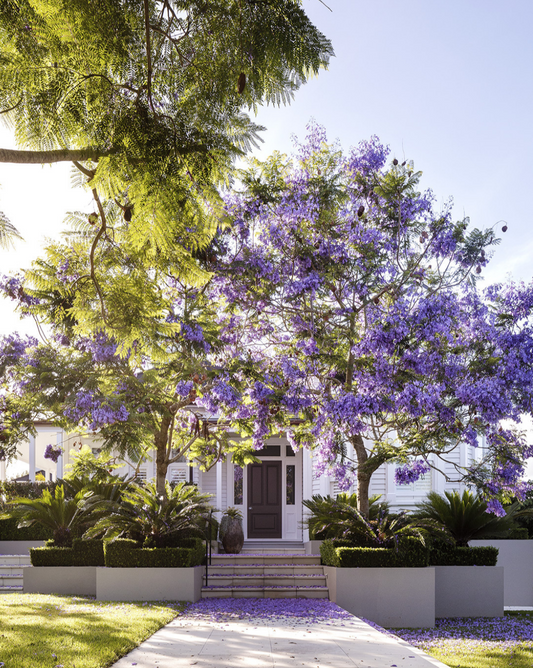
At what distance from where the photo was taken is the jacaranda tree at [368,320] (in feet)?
35.2

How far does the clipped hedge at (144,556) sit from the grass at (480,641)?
12.9ft

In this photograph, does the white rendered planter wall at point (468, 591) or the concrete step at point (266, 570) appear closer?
the white rendered planter wall at point (468, 591)

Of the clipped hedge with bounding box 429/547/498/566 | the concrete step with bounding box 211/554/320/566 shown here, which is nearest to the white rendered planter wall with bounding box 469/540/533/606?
the clipped hedge with bounding box 429/547/498/566

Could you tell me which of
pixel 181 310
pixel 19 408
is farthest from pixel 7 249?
pixel 19 408

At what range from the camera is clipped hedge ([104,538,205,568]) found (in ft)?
36.0

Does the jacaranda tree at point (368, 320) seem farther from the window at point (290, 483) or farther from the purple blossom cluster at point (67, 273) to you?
the window at point (290, 483)

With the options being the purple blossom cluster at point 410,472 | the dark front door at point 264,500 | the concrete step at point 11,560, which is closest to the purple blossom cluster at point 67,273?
the purple blossom cluster at point 410,472

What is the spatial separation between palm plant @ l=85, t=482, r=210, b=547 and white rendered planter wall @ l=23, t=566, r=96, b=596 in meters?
0.82

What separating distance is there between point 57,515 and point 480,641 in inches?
345

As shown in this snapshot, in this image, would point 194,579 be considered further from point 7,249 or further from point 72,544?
point 7,249

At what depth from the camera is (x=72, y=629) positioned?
746cm

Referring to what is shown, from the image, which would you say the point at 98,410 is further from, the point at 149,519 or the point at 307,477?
the point at 307,477

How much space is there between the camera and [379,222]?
1223 cm

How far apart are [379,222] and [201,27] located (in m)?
8.95
